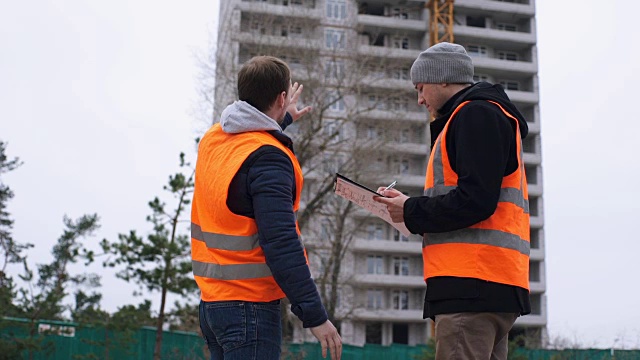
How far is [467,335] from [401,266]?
4986cm

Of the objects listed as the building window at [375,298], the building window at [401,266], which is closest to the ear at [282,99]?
the building window at [375,298]

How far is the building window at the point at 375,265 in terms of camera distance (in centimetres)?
5141

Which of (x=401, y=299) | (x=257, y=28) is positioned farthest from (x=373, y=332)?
(x=257, y=28)

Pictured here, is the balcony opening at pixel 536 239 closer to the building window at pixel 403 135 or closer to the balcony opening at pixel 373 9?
the building window at pixel 403 135

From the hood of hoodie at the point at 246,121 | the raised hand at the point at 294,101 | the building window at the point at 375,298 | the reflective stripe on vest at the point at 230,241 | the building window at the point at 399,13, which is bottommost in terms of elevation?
the reflective stripe on vest at the point at 230,241

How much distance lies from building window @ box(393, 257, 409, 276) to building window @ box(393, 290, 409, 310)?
1329mm

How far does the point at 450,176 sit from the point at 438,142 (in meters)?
0.17

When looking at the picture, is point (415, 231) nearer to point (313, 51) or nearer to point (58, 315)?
Answer: point (58, 315)

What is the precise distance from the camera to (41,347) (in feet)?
45.8

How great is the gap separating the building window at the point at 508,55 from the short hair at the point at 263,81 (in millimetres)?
57361

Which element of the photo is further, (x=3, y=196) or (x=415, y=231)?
(x=3, y=196)

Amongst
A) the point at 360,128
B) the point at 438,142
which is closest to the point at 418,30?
the point at 360,128

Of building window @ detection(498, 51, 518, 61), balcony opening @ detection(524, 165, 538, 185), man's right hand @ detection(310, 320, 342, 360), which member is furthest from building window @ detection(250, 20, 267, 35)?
building window @ detection(498, 51, 518, 61)

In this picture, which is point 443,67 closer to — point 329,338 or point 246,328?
point 329,338
